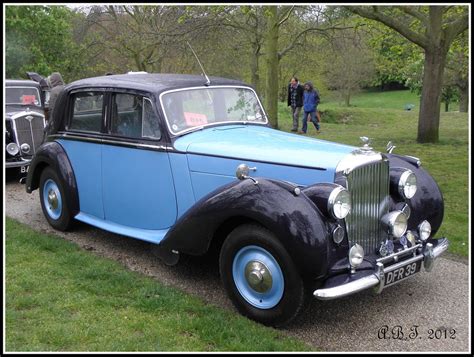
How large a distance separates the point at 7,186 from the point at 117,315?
18.5ft

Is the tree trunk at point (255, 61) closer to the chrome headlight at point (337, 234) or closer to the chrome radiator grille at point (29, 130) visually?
the chrome radiator grille at point (29, 130)

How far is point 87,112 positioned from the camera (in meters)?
5.61

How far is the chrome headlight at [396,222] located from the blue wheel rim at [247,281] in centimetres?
99

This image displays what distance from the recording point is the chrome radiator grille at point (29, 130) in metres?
Answer: 8.68

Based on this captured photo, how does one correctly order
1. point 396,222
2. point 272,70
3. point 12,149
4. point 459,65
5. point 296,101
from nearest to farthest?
1. point 396,222
2. point 12,149
3. point 272,70
4. point 296,101
5. point 459,65

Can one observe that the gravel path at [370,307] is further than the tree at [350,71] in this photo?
No

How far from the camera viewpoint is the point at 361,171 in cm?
392

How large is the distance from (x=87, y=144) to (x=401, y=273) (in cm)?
A: 345

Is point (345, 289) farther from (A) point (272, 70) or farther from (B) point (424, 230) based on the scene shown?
(A) point (272, 70)

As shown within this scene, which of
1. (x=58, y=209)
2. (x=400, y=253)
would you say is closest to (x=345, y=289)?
(x=400, y=253)

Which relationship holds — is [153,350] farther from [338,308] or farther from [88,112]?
[88,112]

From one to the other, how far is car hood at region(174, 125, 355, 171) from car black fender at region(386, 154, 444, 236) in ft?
2.27

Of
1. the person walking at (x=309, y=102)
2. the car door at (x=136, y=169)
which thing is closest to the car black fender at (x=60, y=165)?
the car door at (x=136, y=169)

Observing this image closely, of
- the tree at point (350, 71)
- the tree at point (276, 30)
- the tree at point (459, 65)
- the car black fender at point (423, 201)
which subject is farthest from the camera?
the tree at point (350, 71)
